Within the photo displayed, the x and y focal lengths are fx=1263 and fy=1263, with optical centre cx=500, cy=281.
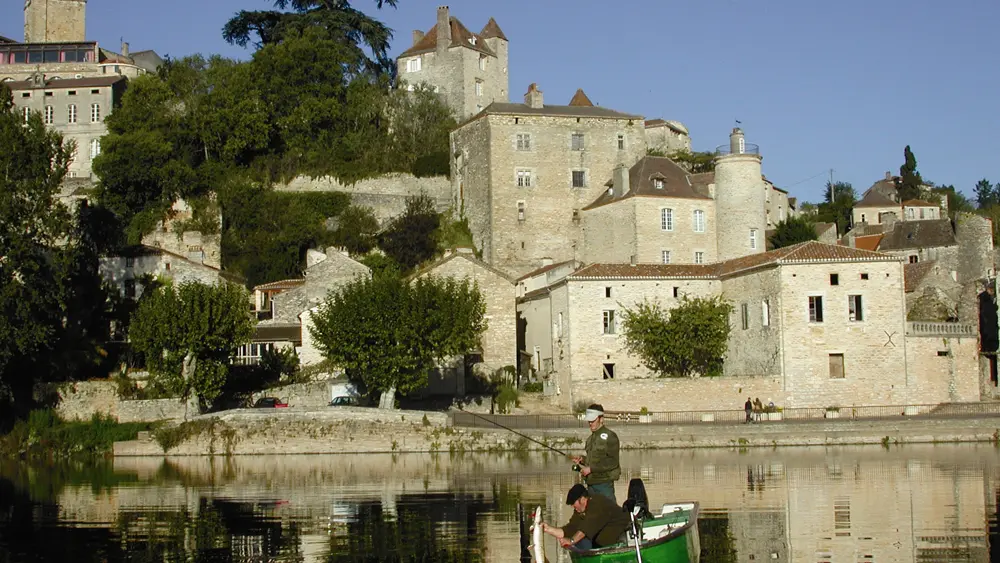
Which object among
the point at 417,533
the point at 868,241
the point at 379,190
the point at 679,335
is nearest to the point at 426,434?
the point at 679,335

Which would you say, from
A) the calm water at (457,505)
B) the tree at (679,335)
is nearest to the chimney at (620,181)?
the tree at (679,335)

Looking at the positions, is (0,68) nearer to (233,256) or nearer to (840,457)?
(233,256)

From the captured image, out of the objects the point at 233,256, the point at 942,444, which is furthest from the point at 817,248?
the point at 233,256

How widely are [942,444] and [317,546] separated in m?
24.4

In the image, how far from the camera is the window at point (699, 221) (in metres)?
58.4

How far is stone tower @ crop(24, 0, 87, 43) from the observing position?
85.6 m

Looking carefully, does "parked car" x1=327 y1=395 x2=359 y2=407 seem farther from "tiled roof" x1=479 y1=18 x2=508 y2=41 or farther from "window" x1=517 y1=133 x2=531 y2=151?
"tiled roof" x1=479 y1=18 x2=508 y2=41

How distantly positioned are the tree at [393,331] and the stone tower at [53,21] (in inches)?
2008

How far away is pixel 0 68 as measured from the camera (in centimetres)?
7912

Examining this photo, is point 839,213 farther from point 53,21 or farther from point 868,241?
point 53,21

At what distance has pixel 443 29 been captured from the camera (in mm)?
77250

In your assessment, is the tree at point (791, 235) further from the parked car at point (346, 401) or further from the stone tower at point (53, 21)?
the stone tower at point (53, 21)

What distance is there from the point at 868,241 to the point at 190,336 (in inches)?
1817

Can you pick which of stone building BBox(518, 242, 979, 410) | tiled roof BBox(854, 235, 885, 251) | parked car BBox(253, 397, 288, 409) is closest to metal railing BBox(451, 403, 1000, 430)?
stone building BBox(518, 242, 979, 410)
